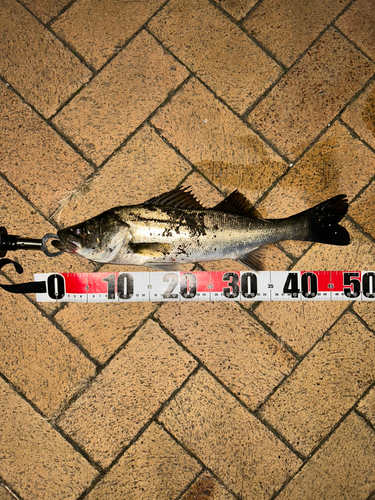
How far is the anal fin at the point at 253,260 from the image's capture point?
11.5ft

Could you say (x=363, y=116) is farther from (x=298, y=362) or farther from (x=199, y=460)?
(x=199, y=460)

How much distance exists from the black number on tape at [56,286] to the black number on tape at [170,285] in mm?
939

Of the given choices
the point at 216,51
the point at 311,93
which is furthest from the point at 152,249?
the point at 311,93

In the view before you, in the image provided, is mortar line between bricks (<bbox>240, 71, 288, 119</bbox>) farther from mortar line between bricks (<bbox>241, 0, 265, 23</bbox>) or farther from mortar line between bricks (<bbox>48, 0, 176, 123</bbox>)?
mortar line between bricks (<bbox>48, 0, 176, 123</bbox>)

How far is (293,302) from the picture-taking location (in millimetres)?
3758

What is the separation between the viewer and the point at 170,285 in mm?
3668

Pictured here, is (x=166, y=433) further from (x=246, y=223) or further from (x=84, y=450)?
(x=246, y=223)

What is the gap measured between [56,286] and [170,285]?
41.2 inches

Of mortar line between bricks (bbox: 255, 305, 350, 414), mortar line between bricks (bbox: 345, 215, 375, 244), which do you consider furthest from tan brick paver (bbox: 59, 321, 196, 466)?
mortar line between bricks (bbox: 345, 215, 375, 244)

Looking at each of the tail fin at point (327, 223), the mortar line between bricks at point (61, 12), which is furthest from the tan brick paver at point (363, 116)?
the mortar line between bricks at point (61, 12)

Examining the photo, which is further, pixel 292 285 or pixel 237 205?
pixel 292 285

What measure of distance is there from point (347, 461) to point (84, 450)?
244 cm

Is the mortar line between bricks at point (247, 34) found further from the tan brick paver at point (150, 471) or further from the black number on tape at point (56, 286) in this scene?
the tan brick paver at point (150, 471)

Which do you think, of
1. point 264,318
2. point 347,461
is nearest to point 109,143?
point 264,318
